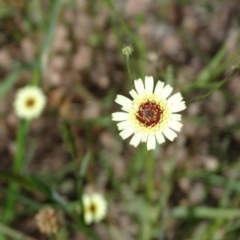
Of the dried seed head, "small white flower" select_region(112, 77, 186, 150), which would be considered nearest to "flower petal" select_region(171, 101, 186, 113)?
"small white flower" select_region(112, 77, 186, 150)

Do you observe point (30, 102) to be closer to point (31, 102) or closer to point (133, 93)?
point (31, 102)

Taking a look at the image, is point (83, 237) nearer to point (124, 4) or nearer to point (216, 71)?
point (216, 71)

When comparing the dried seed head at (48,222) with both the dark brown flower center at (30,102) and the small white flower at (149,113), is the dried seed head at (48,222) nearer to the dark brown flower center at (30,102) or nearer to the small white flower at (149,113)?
the small white flower at (149,113)

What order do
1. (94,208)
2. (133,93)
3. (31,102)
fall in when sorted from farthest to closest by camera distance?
(31,102), (94,208), (133,93)

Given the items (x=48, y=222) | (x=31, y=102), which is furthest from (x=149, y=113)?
(x=31, y=102)

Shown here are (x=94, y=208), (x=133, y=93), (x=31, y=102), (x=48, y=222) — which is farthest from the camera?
(x=31, y=102)

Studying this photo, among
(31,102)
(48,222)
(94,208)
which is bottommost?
(48,222)

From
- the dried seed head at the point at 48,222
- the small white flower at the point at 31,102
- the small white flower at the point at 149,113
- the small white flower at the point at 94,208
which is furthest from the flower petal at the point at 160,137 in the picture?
the small white flower at the point at 31,102
